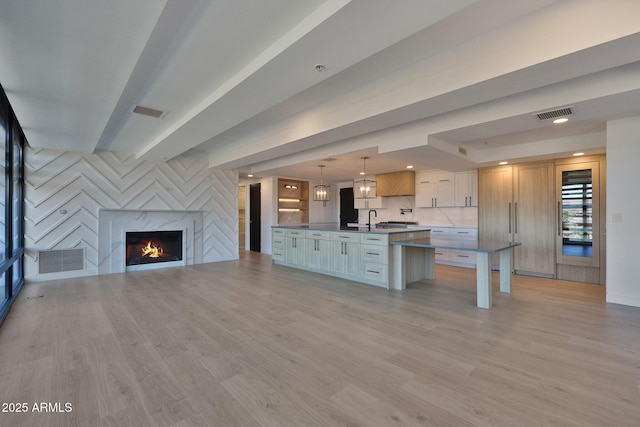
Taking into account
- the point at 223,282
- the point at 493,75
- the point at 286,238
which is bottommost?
the point at 223,282

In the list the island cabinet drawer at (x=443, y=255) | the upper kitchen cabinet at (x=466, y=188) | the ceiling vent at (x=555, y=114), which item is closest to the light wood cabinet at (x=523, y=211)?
the upper kitchen cabinet at (x=466, y=188)

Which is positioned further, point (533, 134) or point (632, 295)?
point (533, 134)

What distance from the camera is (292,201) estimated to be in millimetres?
9078

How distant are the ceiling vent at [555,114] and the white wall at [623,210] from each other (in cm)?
114

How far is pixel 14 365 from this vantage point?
2.13 meters

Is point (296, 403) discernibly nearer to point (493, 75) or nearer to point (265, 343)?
point (265, 343)

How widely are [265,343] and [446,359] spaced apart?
1.51m

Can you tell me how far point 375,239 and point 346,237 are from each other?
62 centimetres

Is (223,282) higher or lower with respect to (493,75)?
lower

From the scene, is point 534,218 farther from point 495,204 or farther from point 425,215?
point 425,215

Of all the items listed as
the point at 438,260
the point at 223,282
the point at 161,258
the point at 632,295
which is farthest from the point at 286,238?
the point at 632,295

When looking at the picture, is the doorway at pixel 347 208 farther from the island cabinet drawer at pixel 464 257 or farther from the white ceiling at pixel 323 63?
the white ceiling at pixel 323 63

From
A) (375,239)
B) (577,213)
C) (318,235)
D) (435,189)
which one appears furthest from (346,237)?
(577,213)

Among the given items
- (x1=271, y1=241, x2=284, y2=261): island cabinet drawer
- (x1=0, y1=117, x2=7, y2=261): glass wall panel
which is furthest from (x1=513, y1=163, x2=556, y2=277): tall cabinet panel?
(x1=0, y1=117, x2=7, y2=261): glass wall panel
